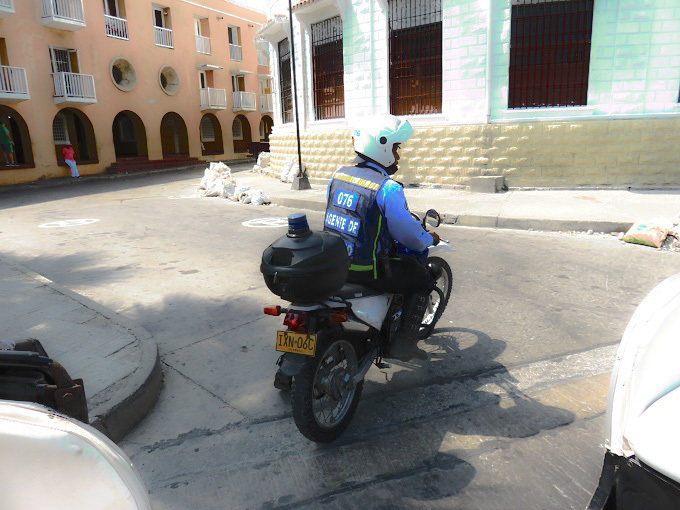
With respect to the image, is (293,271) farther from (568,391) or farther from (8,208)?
(8,208)

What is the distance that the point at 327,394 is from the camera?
300cm

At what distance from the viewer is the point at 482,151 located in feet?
40.1

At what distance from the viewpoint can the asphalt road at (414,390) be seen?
2623mm

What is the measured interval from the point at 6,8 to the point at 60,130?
6795 mm

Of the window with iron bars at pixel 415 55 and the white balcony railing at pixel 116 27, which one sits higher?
the white balcony railing at pixel 116 27

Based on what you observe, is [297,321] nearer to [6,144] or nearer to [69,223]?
[69,223]

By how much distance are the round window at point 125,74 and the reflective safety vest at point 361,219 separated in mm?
25280

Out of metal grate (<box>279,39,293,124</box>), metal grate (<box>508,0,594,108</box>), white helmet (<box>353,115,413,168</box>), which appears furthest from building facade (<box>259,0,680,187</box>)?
white helmet (<box>353,115,413,168</box>)

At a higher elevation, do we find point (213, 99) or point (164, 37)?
point (164, 37)

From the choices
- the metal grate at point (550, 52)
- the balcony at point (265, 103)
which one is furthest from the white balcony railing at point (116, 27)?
the metal grate at point (550, 52)

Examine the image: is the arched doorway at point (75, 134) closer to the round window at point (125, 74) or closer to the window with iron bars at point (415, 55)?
the round window at point (125, 74)

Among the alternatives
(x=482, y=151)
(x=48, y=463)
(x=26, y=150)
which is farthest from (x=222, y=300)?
(x=26, y=150)

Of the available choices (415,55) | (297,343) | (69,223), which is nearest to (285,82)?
(415,55)

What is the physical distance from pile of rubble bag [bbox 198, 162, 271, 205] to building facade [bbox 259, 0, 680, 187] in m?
3.80
